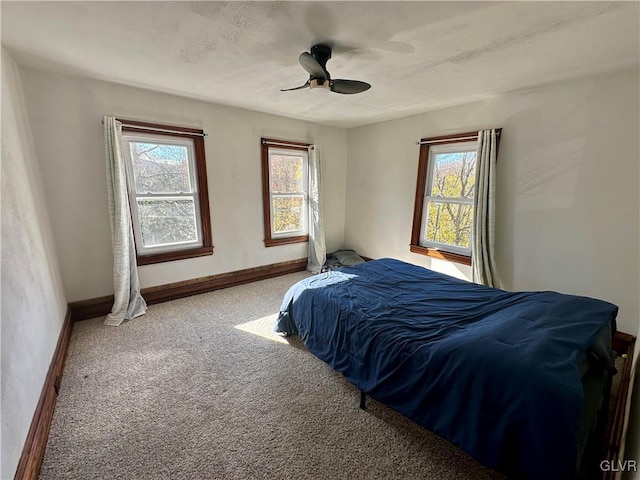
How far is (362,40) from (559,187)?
2.30 meters

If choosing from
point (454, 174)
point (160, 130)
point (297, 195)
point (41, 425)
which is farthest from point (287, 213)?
point (41, 425)

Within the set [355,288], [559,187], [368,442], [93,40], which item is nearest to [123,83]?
[93,40]

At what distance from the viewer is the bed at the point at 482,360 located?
1079 millimetres

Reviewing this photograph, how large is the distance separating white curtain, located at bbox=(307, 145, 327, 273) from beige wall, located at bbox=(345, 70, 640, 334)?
1.70 meters

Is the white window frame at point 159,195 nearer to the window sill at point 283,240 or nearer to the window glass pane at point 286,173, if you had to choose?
the window sill at point 283,240

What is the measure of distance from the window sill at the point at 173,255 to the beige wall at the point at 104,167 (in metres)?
0.07

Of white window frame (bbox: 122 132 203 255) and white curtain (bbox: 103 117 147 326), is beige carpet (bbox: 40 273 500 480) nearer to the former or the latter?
white curtain (bbox: 103 117 147 326)

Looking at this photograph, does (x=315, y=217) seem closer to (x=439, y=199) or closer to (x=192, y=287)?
(x=439, y=199)

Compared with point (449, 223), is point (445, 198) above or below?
above

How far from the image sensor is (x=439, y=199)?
3.56m

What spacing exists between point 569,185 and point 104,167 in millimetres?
4492

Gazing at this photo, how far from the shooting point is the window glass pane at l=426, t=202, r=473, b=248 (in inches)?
132

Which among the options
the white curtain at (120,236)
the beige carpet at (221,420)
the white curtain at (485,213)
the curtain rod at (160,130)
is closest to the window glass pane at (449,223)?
the white curtain at (485,213)

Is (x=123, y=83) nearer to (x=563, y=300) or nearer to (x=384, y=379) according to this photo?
(x=384, y=379)
